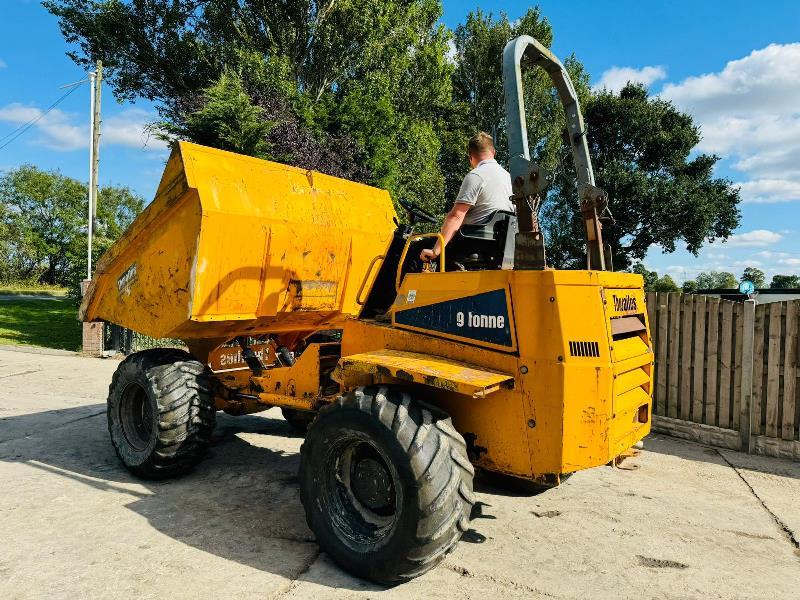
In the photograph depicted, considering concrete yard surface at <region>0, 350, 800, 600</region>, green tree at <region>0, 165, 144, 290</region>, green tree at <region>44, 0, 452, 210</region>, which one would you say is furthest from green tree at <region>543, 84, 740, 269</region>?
green tree at <region>0, 165, 144, 290</region>

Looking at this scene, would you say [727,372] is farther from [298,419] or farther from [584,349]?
[298,419]

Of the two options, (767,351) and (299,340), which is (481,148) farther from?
(767,351)

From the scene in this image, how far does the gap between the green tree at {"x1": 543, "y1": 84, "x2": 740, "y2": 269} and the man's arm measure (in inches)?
910

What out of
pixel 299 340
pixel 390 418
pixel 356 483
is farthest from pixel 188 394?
pixel 390 418

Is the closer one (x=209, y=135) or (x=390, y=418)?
(x=390, y=418)

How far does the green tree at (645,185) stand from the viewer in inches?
1054

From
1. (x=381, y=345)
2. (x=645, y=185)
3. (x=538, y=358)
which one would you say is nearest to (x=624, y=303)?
(x=538, y=358)

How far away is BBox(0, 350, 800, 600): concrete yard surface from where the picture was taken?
3.21 metres

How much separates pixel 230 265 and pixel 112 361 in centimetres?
881

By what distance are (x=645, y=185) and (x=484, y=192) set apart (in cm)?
2573

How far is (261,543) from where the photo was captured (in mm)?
3680

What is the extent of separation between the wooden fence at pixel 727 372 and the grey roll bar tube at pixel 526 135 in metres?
3.51

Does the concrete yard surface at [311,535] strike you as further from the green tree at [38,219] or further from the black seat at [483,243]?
the green tree at [38,219]

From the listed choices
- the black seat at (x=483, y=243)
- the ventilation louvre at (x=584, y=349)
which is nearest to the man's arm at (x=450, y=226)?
the black seat at (x=483, y=243)
